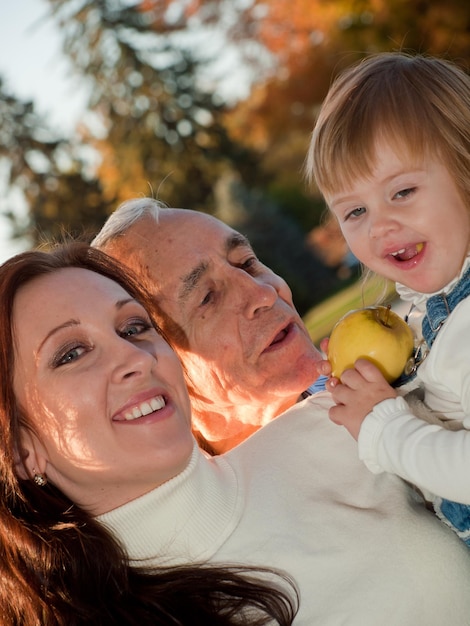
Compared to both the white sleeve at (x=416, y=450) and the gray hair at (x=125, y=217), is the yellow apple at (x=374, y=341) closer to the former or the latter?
the white sleeve at (x=416, y=450)

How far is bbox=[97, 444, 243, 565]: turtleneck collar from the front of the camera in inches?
111

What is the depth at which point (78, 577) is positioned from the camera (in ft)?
9.21

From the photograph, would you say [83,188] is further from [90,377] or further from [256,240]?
[90,377]

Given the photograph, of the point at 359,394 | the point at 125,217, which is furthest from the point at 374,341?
the point at 125,217

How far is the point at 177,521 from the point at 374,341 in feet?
3.08

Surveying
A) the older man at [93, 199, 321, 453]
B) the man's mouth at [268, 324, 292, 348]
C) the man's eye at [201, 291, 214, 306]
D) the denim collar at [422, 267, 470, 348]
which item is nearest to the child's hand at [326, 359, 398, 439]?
the denim collar at [422, 267, 470, 348]

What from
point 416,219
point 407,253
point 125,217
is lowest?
point 407,253

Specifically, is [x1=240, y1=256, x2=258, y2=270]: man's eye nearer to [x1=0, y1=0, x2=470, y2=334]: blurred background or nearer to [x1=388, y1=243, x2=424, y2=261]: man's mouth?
[x1=388, y1=243, x2=424, y2=261]: man's mouth

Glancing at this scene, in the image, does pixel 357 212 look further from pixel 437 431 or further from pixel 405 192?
pixel 437 431

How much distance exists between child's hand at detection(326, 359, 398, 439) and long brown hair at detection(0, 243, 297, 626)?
1.88ft

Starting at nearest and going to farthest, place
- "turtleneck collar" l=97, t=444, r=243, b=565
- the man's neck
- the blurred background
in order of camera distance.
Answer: "turtleneck collar" l=97, t=444, r=243, b=565
the man's neck
the blurred background

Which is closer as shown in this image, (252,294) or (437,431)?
(437,431)

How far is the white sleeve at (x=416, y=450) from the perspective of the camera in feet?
7.90

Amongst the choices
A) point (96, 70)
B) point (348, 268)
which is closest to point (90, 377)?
point (348, 268)
